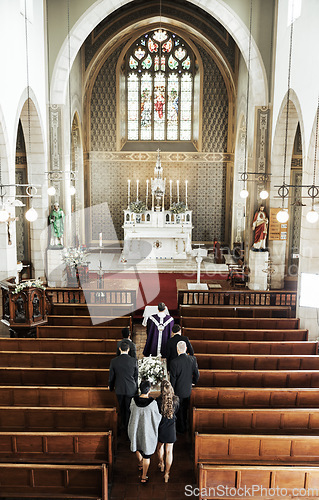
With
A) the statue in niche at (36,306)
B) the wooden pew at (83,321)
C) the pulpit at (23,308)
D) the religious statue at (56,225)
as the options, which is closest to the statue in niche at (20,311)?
the pulpit at (23,308)

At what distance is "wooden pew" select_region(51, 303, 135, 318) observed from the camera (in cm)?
1095

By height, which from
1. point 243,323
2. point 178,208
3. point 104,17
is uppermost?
point 104,17

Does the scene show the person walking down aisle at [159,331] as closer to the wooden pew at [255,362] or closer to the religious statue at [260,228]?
the wooden pew at [255,362]

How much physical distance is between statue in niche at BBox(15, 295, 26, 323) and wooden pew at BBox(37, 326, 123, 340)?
100cm

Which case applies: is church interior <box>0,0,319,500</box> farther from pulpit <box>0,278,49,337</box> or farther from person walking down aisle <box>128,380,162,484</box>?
person walking down aisle <box>128,380,162,484</box>

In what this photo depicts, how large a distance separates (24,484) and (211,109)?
60.8 feet

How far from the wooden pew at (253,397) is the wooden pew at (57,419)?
139cm

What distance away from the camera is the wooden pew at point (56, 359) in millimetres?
7855

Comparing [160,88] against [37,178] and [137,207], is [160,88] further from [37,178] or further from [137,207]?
[37,178]

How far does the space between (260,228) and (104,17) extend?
8.46 meters

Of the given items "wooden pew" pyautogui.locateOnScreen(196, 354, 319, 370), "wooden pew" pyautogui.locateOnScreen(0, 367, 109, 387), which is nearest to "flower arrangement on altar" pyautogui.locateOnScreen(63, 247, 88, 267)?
"wooden pew" pyautogui.locateOnScreen(0, 367, 109, 387)

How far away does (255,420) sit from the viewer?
20.9 ft

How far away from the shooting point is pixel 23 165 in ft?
52.3

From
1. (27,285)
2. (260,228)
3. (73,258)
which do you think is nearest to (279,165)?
(260,228)
